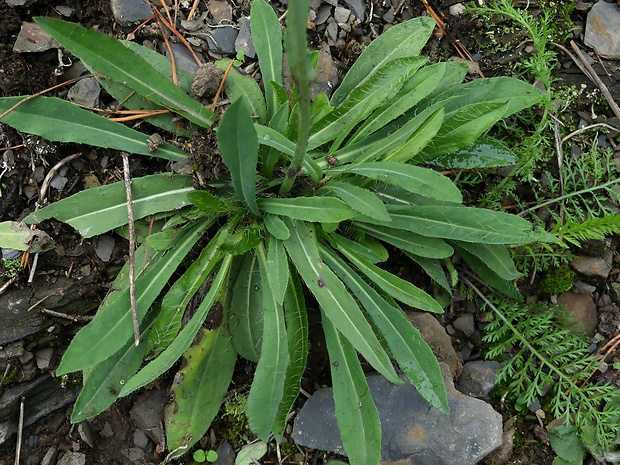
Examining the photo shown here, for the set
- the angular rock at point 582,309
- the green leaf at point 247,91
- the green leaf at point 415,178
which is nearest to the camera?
the green leaf at point 415,178

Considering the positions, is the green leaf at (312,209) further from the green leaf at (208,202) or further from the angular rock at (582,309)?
the angular rock at (582,309)

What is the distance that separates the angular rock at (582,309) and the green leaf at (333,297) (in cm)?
135

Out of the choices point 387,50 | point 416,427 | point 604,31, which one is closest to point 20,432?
point 416,427

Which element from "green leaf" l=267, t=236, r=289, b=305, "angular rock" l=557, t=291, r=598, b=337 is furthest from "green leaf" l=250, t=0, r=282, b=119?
"angular rock" l=557, t=291, r=598, b=337

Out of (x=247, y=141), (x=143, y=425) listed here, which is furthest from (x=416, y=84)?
(x=143, y=425)

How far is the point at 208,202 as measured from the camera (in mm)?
2055

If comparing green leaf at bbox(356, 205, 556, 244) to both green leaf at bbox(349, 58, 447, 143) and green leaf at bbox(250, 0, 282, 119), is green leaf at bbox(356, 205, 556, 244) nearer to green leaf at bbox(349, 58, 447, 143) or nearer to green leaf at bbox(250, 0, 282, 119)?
green leaf at bbox(349, 58, 447, 143)

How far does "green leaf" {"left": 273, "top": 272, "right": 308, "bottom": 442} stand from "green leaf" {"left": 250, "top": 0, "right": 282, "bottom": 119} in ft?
2.68

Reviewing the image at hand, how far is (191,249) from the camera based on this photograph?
242cm

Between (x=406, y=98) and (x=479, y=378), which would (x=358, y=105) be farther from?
(x=479, y=378)

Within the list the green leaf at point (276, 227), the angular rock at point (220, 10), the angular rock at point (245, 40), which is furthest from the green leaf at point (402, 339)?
the angular rock at point (220, 10)

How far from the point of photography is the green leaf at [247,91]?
7.91 feet

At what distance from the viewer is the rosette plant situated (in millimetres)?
2059

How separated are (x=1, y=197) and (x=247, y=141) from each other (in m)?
1.33
